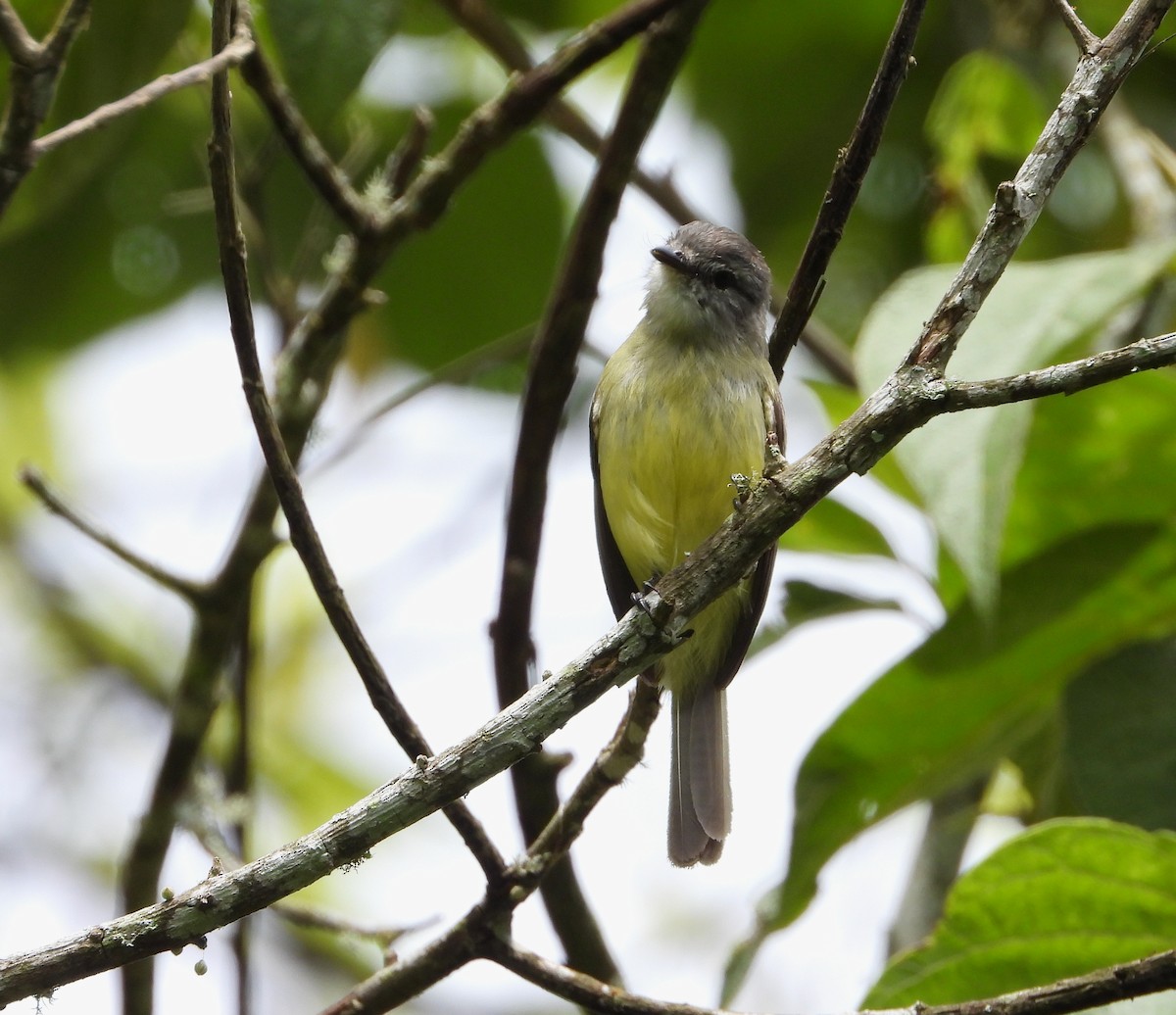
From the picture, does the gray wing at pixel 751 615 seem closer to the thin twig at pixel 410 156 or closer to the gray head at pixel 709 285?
the gray head at pixel 709 285

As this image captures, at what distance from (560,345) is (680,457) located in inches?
21.6

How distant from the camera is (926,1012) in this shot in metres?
1.86

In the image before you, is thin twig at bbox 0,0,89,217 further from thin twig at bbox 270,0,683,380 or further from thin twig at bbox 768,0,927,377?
thin twig at bbox 768,0,927,377

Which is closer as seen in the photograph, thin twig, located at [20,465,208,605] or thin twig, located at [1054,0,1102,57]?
thin twig, located at [1054,0,1102,57]

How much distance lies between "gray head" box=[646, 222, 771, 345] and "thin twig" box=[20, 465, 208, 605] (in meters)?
1.33

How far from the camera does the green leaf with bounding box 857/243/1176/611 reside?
2346mm

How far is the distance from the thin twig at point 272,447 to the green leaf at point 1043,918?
102 cm

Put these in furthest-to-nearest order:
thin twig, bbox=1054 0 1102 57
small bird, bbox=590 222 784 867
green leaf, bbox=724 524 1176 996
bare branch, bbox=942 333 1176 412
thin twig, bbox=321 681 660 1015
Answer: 1. small bird, bbox=590 222 784 867
2. green leaf, bbox=724 524 1176 996
3. thin twig, bbox=321 681 660 1015
4. thin twig, bbox=1054 0 1102 57
5. bare branch, bbox=942 333 1176 412

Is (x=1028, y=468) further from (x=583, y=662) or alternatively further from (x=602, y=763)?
(x=583, y=662)

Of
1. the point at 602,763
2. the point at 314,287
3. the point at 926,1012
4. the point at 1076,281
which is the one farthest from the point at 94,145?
the point at 926,1012

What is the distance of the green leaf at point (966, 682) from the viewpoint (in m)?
2.96

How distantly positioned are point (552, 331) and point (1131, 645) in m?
1.45

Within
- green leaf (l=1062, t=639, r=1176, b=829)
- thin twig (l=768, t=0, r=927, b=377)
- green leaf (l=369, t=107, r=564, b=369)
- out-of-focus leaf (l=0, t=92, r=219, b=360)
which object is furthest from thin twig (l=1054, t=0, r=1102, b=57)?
out-of-focus leaf (l=0, t=92, r=219, b=360)

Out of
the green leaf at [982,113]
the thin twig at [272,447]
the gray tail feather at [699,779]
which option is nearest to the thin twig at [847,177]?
the thin twig at [272,447]
